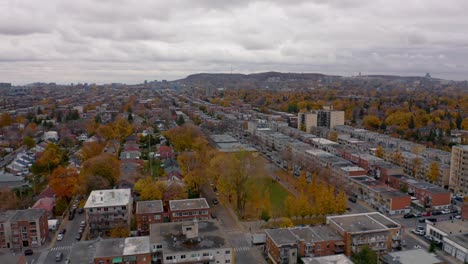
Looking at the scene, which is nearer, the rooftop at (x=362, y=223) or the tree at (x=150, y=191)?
the rooftop at (x=362, y=223)

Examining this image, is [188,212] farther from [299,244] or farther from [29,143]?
[29,143]

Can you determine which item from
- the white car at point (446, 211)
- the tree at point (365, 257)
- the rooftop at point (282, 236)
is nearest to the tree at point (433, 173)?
the white car at point (446, 211)

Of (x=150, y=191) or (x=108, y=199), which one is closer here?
(x=108, y=199)

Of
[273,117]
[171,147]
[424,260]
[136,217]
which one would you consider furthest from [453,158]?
[273,117]

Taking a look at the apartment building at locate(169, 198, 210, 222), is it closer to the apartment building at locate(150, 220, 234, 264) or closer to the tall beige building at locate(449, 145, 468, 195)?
the apartment building at locate(150, 220, 234, 264)

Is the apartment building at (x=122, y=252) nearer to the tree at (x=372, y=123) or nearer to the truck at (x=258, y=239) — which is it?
the truck at (x=258, y=239)

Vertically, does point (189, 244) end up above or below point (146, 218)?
above

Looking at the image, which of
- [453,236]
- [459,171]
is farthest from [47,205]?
[459,171]
